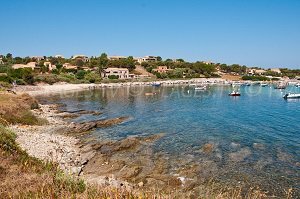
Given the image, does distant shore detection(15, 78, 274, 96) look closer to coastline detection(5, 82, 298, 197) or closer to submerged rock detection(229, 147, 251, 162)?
coastline detection(5, 82, 298, 197)

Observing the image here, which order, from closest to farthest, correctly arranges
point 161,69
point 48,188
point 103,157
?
point 48,188 → point 103,157 → point 161,69

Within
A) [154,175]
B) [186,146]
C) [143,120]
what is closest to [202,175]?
[154,175]

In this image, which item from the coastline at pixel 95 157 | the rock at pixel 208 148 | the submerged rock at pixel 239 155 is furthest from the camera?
the rock at pixel 208 148

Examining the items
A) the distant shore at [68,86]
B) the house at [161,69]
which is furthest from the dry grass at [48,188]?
the house at [161,69]

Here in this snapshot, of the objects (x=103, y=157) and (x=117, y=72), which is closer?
(x=103, y=157)

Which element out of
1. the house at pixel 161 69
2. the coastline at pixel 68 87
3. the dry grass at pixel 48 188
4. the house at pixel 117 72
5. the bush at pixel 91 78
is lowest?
the coastline at pixel 68 87

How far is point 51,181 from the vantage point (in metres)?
9.15

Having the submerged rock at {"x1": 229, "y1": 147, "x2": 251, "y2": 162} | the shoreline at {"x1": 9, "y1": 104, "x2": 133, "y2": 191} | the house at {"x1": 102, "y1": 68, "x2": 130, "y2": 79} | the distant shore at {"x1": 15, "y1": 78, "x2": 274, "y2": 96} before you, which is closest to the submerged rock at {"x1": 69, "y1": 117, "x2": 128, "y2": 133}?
the shoreline at {"x1": 9, "y1": 104, "x2": 133, "y2": 191}

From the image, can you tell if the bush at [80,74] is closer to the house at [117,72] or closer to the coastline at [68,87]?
the coastline at [68,87]

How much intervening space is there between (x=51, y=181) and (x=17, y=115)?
28761 millimetres

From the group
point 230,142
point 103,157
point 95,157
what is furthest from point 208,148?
point 95,157

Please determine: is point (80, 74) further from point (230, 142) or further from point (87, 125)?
point (230, 142)

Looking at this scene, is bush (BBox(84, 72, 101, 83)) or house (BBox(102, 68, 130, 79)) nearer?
bush (BBox(84, 72, 101, 83))

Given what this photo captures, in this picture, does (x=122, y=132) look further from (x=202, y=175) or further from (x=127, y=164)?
(x=202, y=175)
